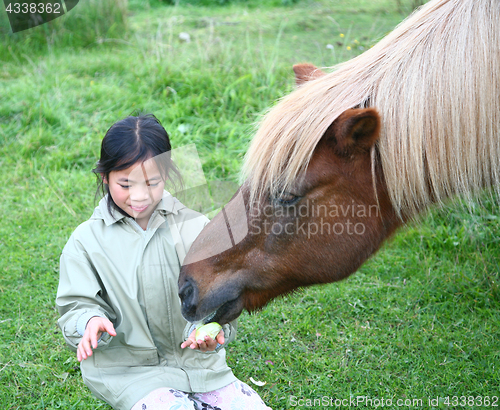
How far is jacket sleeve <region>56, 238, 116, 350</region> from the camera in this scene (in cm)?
197

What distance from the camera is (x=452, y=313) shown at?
3422mm

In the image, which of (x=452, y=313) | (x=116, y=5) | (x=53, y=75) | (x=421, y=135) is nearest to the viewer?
(x=421, y=135)

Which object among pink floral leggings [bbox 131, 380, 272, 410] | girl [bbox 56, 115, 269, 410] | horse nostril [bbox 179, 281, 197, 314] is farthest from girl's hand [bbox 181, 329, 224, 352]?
pink floral leggings [bbox 131, 380, 272, 410]

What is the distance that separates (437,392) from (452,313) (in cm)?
77

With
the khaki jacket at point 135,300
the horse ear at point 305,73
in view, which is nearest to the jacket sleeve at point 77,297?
the khaki jacket at point 135,300

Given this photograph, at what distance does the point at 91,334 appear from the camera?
1854 mm

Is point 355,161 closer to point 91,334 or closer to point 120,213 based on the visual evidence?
point 120,213

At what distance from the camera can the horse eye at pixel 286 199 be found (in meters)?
2.06

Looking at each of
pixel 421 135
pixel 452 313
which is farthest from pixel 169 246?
pixel 452 313

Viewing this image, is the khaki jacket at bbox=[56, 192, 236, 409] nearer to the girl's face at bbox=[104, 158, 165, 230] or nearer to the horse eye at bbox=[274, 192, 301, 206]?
the girl's face at bbox=[104, 158, 165, 230]

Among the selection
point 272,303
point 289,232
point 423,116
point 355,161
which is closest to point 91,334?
point 289,232

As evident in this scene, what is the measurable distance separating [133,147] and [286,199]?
73 centimetres

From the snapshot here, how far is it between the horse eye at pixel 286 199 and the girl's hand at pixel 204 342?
634 mm

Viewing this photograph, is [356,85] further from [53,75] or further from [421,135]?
[53,75]
